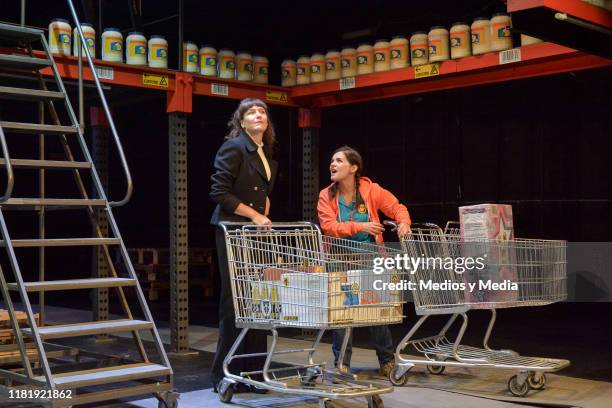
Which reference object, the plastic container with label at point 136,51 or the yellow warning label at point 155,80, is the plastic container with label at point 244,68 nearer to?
the yellow warning label at point 155,80

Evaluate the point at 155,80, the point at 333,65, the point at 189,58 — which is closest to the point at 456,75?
the point at 333,65

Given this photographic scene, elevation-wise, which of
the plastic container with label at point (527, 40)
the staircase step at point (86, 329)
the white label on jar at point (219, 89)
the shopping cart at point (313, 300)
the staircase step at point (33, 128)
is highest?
the plastic container with label at point (527, 40)

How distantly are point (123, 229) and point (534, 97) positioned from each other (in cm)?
770

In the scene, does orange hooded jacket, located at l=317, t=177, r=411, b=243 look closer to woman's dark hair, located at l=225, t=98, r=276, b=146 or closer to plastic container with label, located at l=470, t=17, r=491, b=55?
woman's dark hair, located at l=225, t=98, r=276, b=146

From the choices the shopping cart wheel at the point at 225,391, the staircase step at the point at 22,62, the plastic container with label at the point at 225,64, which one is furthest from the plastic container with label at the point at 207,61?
the shopping cart wheel at the point at 225,391

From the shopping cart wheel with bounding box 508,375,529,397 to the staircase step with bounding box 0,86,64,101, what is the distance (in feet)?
12.5

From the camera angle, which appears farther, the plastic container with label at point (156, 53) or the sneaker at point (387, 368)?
the plastic container with label at point (156, 53)

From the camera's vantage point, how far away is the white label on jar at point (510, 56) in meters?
5.95

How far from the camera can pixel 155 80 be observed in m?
6.62

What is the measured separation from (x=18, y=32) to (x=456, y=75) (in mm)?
3627

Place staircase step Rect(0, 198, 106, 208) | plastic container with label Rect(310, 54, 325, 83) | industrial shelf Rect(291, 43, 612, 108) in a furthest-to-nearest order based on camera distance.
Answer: plastic container with label Rect(310, 54, 325, 83), industrial shelf Rect(291, 43, 612, 108), staircase step Rect(0, 198, 106, 208)

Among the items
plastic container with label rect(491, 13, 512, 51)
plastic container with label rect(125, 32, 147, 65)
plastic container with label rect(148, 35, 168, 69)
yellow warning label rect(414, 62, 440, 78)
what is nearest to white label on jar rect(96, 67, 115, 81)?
plastic container with label rect(125, 32, 147, 65)

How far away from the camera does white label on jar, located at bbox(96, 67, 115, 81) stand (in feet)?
20.6

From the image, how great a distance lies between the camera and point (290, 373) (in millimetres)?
5887
